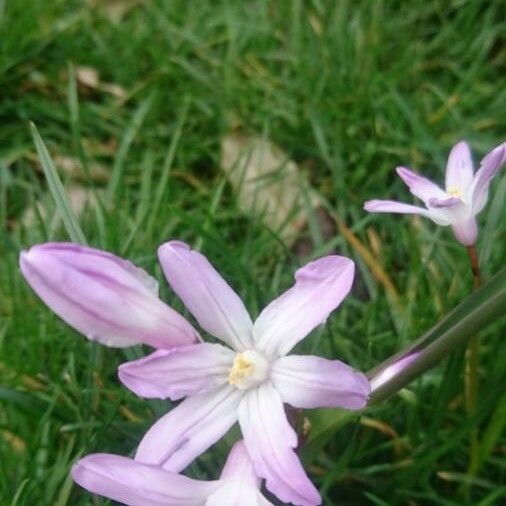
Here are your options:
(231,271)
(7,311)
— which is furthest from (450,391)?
(7,311)

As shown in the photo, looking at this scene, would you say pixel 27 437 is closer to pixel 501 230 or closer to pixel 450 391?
pixel 450 391

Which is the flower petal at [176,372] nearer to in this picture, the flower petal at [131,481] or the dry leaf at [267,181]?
the flower petal at [131,481]

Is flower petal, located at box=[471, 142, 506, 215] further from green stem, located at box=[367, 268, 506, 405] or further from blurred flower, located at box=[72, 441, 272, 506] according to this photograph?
blurred flower, located at box=[72, 441, 272, 506]

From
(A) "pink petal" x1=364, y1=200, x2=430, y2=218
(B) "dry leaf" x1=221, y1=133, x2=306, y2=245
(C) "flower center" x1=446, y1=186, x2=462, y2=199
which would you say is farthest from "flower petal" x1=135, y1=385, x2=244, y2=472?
(B) "dry leaf" x1=221, y1=133, x2=306, y2=245

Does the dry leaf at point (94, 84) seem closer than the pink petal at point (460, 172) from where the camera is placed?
No

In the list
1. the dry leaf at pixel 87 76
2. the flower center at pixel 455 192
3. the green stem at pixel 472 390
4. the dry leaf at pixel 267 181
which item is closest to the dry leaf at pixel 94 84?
the dry leaf at pixel 87 76

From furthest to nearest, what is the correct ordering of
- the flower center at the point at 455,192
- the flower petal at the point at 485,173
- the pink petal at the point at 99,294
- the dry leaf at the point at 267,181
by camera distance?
1. the dry leaf at the point at 267,181
2. the flower center at the point at 455,192
3. the flower petal at the point at 485,173
4. the pink petal at the point at 99,294
